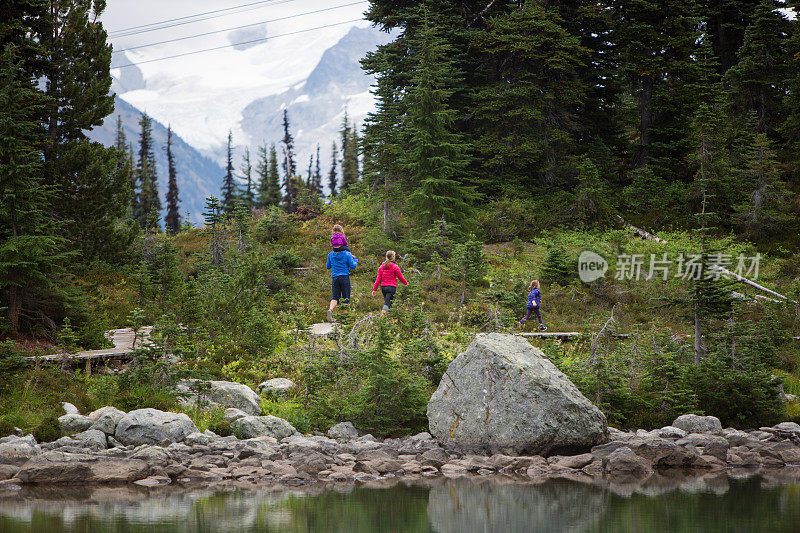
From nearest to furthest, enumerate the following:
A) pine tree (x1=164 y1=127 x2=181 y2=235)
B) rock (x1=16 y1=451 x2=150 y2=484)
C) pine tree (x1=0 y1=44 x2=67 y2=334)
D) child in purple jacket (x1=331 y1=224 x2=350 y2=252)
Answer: rock (x1=16 y1=451 x2=150 y2=484) < pine tree (x1=0 y1=44 x2=67 y2=334) < child in purple jacket (x1=331 y1=224 x2=350 y2=252) < pine tree (x1=164 y1=127 x2=181 y2=235)

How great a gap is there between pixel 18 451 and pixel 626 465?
951 centimetres

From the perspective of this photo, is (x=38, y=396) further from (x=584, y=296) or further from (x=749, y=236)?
(x=749, y=236)

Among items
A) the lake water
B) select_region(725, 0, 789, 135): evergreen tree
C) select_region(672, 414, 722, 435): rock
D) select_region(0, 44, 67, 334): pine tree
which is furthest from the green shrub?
select_region(725, 0, 789, 135): evergreen tree

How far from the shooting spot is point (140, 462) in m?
10.7

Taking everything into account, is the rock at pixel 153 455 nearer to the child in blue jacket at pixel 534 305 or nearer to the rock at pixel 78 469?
the rock at pixel 78 469

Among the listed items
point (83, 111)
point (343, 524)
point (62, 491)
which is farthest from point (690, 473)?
point (83, 111)

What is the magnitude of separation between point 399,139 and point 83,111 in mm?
12087

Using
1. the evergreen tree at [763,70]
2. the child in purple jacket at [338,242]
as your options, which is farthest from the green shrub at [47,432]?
the evergreen tree at [763,70]

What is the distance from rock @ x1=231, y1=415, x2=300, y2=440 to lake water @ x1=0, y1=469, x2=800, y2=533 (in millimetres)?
2681

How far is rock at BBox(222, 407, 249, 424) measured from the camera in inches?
517

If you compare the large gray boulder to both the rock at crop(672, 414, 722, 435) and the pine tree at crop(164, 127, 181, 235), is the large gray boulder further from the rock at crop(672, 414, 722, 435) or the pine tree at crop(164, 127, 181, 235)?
the pine tree at crop(164, 127, 181, 235)

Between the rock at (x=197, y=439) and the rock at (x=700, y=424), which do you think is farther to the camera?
the rock at (x=700, y=424)

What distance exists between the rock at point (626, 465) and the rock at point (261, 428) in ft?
18.1

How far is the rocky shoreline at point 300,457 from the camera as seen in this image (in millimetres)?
10516
